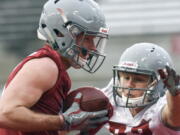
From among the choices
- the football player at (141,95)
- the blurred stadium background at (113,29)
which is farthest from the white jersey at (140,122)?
the blurred stadium background at (113,29)

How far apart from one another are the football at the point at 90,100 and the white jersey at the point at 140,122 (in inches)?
6.9

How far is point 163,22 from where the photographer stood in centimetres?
1399

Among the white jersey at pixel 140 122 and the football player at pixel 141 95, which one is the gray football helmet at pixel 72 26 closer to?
the football player at pixel 141 95


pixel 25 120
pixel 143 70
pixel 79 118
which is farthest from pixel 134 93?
pixel 25 120

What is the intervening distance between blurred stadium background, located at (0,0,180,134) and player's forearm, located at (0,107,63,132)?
7007 millimetres

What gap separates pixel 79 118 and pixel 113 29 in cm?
975

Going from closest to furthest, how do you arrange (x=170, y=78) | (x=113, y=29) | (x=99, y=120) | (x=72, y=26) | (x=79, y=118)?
1. (x=170, y=78)
2. (x=79, y=118)
3. (x=99, y=120)
4. (x=72, y=26)
5. (x=113, y=29)

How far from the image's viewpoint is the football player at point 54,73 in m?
3.79

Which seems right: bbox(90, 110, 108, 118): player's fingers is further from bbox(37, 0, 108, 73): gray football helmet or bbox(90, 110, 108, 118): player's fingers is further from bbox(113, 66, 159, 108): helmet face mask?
bbox(37, 0, 108, 73): gray football helmet

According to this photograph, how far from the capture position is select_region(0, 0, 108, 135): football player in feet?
12.4

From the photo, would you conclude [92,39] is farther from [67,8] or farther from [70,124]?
[70,124]

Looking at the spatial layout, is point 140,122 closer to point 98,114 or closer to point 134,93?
point 134,93

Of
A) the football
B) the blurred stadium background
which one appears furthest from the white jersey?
the blurred stadium background

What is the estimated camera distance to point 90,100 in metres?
4.07
